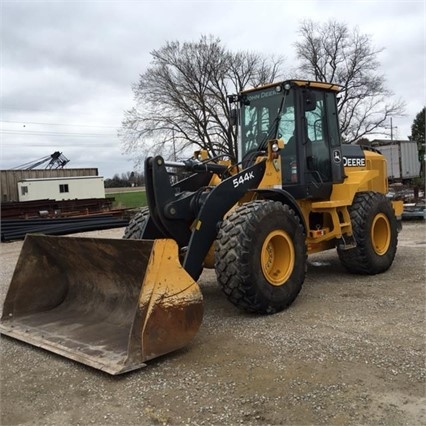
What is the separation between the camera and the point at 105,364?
3848 mm

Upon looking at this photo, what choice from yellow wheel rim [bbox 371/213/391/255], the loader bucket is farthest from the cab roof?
the loader bucket

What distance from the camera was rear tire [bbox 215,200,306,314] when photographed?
16.0 ft

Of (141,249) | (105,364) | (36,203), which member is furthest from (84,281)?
(36,203)

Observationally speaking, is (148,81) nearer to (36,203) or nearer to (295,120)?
(36,203)

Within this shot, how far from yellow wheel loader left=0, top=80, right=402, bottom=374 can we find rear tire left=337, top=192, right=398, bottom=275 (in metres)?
0.02

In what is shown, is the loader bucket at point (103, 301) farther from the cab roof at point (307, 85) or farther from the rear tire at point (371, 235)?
the rear tire at point (371, 235)

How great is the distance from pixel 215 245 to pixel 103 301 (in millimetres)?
1325

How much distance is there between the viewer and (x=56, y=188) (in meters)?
33.6

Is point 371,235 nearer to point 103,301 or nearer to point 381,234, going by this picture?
point 381,234

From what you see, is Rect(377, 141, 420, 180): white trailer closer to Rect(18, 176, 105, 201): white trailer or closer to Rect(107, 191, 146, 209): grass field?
Rect(107, 191, 146, 209): grass field

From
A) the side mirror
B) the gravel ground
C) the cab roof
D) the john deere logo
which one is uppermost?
the cab roof

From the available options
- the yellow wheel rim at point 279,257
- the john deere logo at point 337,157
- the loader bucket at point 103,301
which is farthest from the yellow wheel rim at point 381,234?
Answer: the loader bucket at point 103,301

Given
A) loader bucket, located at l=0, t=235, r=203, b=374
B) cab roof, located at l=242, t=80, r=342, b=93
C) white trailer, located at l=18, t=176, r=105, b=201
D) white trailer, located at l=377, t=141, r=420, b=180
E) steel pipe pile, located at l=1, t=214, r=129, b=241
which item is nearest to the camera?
loader bucket, located at l=0, t=235, r=203, b=374

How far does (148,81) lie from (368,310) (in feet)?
89.7
